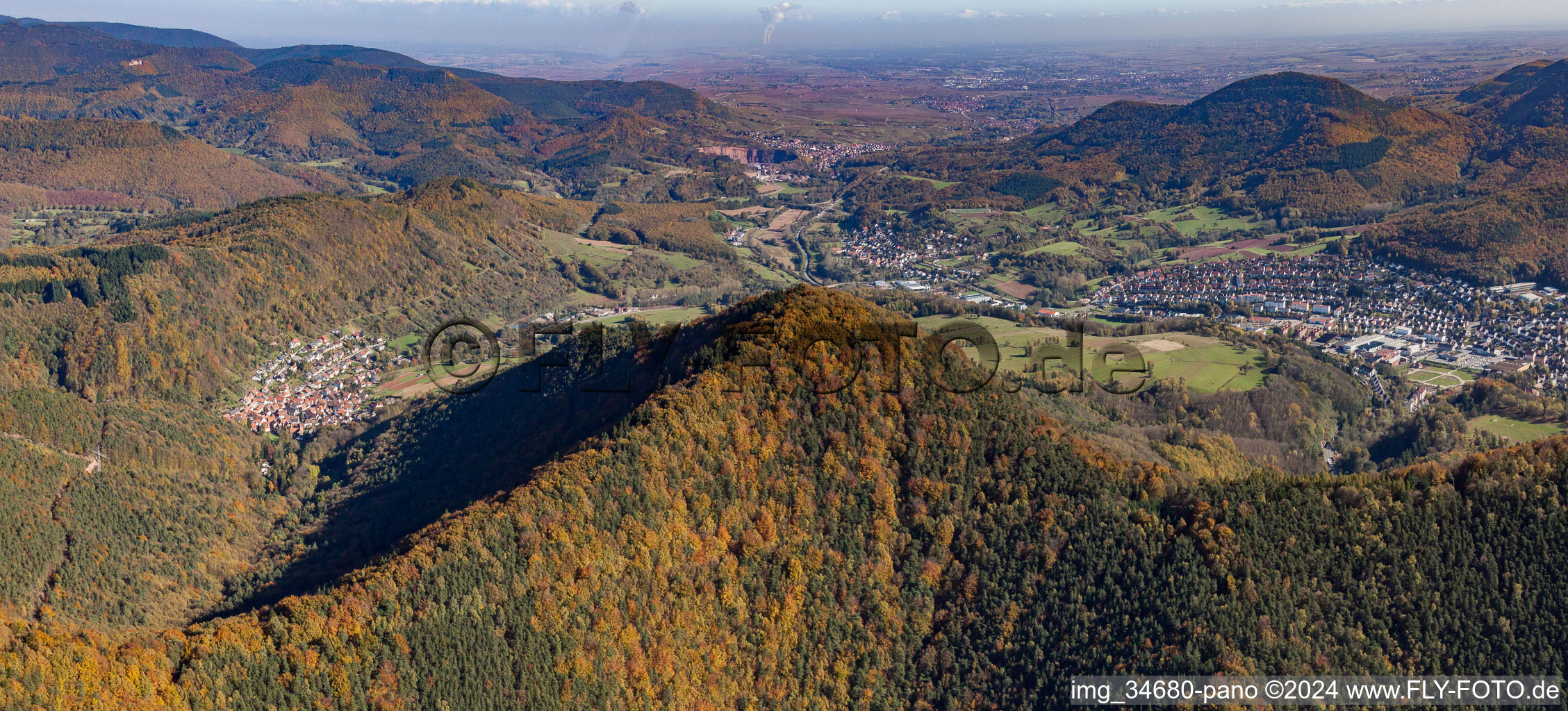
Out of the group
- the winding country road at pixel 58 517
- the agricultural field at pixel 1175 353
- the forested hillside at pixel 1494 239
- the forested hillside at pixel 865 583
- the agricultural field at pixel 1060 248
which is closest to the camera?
the forested hillside at pixel 865 583

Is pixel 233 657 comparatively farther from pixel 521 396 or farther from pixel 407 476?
pixel 521 396

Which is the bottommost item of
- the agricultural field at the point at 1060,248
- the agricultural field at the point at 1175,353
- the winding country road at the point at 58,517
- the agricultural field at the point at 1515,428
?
the agricultural field at the point at 1060,248

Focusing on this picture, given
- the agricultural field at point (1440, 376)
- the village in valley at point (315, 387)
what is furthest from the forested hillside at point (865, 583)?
the agricultural field at point (1440, 376)

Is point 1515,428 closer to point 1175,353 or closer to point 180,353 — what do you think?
point 1175,353

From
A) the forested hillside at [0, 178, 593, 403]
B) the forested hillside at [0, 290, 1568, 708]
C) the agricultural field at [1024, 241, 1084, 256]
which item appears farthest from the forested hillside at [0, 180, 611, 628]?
the agricultural field at [1024, 241, 1084, 256]

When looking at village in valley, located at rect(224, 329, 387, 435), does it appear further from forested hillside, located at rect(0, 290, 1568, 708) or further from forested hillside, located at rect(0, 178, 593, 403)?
forested hillside, located at rect(0, 290, 1568, 708)

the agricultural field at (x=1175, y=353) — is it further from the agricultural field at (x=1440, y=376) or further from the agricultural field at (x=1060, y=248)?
the agricultural field at (x=1060, y=248)

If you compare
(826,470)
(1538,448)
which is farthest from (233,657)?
(1538,448)
